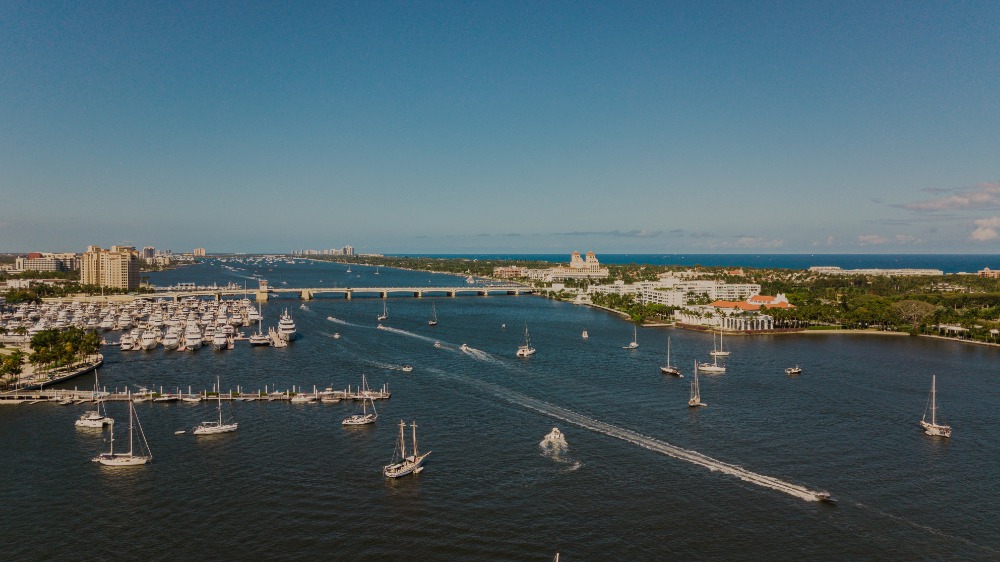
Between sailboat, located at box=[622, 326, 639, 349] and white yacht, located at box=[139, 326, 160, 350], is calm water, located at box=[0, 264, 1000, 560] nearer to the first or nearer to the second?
sailboat, located at box=[622, 326, 639, 349]

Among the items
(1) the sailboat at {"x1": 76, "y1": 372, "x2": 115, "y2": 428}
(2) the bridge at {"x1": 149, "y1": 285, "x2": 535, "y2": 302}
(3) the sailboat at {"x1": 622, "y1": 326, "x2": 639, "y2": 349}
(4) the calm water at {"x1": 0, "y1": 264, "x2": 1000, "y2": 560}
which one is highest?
(2) the bridge at {"x1": 149, "y1": 285, "x2": 535, "y2": 302}

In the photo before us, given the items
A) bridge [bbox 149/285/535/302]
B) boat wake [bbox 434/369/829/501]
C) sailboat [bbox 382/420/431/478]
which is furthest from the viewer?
bridge [bbox 149/285/535/302]

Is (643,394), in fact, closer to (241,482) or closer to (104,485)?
(241,482)

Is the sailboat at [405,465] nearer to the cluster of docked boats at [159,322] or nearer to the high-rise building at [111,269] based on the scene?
the cluster of docked boats at [159,322]

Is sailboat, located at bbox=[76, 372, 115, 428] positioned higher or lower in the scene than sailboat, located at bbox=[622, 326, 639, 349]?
lower

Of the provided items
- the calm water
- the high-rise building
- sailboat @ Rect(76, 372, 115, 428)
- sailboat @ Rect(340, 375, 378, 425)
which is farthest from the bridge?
sailboat @ Rect(340, 375, 378, 425)

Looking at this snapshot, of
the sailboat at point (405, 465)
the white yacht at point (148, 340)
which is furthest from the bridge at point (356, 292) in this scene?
the sailboat at point (405, 465)

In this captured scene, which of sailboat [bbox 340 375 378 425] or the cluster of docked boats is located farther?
the cluster of docked boats
